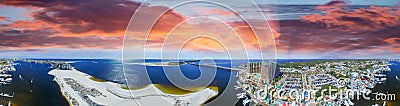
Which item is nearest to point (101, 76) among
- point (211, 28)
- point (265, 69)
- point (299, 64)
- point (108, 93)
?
point (108, 93)

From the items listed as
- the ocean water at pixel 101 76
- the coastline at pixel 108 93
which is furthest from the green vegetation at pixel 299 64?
the coastline at pixel 108 93

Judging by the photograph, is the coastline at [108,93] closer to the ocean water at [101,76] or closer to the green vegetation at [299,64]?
the ocean water at [101,76]

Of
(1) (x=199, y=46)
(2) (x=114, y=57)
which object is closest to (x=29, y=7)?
(2) (x=114, y=57)

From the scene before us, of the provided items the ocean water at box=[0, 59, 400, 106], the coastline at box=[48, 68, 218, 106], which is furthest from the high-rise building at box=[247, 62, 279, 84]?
the coastline at box=[48, 68, 218, 106]

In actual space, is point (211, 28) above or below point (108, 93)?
above

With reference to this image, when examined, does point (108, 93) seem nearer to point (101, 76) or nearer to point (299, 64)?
point (101, 76)

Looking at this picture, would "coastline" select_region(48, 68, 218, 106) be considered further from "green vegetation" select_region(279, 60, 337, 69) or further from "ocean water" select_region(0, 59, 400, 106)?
"green vegetation" select_region(279, 60, 337, 69)

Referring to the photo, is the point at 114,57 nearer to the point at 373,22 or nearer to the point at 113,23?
the point at 113,23

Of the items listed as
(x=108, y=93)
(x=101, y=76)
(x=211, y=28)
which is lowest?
(x=108, y=93)
